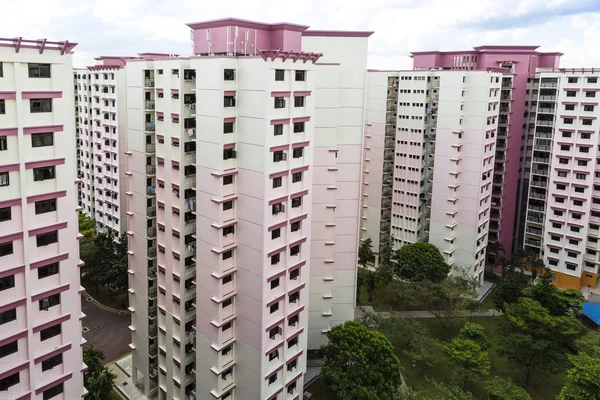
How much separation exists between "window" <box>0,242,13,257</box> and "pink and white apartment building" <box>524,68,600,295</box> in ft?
189

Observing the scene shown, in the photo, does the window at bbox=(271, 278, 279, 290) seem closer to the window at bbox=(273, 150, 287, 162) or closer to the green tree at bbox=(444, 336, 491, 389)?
the window at bbox=(273, 150, 287, 162)

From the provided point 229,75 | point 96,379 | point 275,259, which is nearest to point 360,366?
point 275,259

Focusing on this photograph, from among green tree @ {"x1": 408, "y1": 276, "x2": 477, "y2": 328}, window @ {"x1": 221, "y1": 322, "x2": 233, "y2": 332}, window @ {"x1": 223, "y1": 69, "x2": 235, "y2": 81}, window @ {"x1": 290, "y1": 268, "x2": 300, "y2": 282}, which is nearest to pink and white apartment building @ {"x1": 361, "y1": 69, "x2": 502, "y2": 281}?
green tree @ {"x1": 408, "y1": 276, "x2": 477, "y2": 328}

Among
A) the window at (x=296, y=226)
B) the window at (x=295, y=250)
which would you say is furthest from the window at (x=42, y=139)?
the window at (x=295, y=250)

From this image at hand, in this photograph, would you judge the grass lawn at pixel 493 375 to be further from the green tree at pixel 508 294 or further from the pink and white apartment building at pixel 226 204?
the pink and white apartment building at pixel 226 204

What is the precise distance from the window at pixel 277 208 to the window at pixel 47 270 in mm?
12315

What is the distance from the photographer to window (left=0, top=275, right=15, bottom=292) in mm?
23594

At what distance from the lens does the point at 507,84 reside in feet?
208

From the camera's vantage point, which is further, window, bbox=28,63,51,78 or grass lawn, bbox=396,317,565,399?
grass lawn, bbox=396,317,565,399

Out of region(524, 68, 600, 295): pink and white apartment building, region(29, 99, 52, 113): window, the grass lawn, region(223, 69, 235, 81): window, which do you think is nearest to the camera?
region(29, 99, 52, 113): window

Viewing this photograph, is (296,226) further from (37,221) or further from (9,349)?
(9,349)

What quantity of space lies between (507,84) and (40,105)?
2239 inches

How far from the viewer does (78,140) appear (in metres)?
75.2

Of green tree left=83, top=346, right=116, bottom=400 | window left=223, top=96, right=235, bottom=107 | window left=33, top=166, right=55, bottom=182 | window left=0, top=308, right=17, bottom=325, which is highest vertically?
window left=223, top=96, right=235, bottom=107
